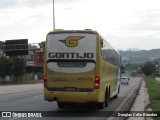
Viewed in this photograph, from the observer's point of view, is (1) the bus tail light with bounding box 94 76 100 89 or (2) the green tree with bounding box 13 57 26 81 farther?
(2) the green tree with bounding box 13 57 26 81

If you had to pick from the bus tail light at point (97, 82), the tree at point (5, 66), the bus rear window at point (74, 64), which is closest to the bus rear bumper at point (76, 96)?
the bus tail light at point (97, 82)

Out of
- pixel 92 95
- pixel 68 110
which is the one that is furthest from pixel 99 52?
pixel 68 110

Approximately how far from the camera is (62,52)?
17.7m

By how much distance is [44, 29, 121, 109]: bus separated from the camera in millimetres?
17328

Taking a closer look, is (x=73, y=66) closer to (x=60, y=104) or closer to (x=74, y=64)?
(x=74, y=64)

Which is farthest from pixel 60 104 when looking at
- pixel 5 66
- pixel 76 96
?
pixel 5 66

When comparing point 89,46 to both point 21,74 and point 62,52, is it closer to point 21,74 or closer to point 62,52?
point 62,52

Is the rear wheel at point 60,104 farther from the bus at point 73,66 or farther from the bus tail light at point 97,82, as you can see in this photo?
the bus tail light at point 97,82

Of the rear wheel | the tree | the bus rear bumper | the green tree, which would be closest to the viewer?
the bus rear bumper

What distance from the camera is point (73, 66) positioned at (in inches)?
688

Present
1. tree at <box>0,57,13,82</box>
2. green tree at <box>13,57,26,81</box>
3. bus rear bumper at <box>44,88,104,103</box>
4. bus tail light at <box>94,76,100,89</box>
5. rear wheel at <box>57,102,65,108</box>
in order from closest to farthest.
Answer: bus rear bumper at <box>44,88,104,103</box>, bus tail light at <box>94,76,100,89</box>, rear wheel at <box>57,102,65,108</box>, tree at <box>0,57,13,82</box>, green tree at <box>13,57,26,81</box>

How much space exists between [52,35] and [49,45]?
17.3 inches

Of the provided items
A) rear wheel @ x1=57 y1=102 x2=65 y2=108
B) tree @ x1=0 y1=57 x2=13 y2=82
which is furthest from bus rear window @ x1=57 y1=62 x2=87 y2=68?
tree @ x1=0 y1=57 x2=13 y2=82

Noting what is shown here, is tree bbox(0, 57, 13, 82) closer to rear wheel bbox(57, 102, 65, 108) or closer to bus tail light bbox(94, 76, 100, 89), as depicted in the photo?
rear wheel bbox(57, 102, 65, 108)
